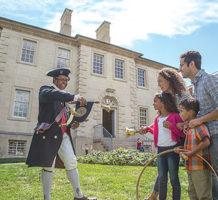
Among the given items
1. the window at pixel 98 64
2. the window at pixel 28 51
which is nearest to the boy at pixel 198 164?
the window at pixel 28 51

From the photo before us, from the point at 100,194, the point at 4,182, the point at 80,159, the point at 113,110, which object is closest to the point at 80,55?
the point at 113,110

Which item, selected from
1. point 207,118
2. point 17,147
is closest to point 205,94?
point 207,118

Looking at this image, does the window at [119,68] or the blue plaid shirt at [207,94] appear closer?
the blue plaid shirt at [207,94]

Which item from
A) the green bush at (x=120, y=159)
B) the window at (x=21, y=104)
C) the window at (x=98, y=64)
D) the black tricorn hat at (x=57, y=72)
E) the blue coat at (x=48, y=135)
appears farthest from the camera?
the window at (x=98, y=64)

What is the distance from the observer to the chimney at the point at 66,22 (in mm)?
20281

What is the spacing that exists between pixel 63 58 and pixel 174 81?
16.5 metres

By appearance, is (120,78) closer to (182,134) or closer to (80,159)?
(80,159)

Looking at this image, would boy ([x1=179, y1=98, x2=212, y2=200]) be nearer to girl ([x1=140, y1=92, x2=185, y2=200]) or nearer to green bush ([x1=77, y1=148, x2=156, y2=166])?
girl ([x1=140, y1=92, x2=185, y2=200])

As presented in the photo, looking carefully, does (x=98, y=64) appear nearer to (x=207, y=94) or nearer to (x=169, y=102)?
(x=169, y=102)

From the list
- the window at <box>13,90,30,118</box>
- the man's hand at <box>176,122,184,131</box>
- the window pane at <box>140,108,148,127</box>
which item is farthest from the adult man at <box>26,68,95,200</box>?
the window pane at <box>140,108,148,127</box>

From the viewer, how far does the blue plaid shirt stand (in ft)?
9.79

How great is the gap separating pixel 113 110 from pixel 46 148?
652 inches

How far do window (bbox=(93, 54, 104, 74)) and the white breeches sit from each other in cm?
1646

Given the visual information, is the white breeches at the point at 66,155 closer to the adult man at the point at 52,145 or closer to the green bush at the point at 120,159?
the adult man at the point at 52,145
